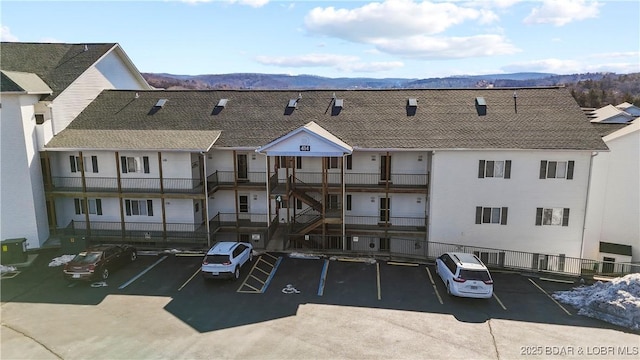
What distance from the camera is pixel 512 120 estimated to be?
25.8 m

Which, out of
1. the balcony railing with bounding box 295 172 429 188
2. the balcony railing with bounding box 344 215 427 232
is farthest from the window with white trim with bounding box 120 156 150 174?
the balcony railing with bounding box 344 215 427 232

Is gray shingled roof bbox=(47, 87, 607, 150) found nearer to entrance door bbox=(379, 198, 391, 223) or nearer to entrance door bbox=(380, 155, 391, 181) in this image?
entrance door bbox=(380, 155, 391, 181)

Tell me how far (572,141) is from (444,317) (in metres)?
12.9

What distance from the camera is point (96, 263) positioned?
20.9 m

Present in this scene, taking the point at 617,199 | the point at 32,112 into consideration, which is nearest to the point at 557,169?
the point at 617,199

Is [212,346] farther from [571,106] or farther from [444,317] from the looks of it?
[571,106]

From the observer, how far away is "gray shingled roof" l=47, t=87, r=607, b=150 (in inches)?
964

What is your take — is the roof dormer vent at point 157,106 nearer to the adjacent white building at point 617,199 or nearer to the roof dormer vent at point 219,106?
the roof dormer vent at point 219,106

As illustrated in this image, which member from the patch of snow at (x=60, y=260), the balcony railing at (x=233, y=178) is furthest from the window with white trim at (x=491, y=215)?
the patch of snow at (x=60, y=260)

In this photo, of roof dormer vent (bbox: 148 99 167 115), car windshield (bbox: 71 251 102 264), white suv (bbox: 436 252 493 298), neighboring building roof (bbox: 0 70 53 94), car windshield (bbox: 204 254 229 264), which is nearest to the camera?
white suv (bbox: 436 252 493 298)

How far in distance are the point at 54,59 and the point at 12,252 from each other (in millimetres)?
14037

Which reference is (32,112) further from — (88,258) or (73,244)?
(88,258)

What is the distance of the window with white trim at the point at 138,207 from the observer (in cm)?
2680

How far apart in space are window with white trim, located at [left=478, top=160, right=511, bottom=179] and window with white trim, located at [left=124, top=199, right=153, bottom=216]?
64.0ft
